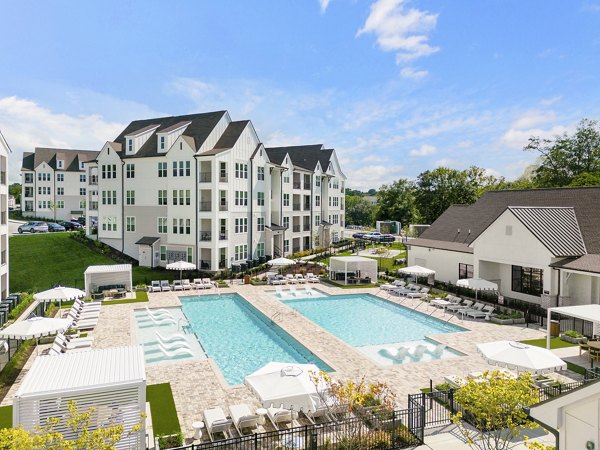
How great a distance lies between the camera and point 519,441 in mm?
11570

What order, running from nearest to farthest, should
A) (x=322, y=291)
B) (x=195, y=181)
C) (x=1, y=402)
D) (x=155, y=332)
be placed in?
(x=1, y=402)
(x=155, y=332)
(x=322, y=291)
(x=195, y=181)

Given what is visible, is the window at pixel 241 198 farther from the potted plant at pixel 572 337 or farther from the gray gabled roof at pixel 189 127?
the potted plant at pixel 572 337

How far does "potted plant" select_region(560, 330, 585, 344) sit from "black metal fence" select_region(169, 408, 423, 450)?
13191 mm

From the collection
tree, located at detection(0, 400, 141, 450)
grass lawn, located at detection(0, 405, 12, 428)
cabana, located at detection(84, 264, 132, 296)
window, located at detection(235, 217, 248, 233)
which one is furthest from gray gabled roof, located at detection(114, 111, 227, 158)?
tree, located at detection(0, 400, 141, 450)

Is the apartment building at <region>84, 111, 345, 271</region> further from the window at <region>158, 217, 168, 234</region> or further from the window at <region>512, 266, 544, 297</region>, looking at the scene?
the window at <region>512, 266, 544, 297</region>

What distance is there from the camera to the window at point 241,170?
41.8 metres

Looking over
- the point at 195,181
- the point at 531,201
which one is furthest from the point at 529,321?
the point at 195,181

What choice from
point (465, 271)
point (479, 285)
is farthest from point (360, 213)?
point (479, 285)

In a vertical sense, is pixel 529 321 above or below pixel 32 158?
below

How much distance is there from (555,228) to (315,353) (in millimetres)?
18935

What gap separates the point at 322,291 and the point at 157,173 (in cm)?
2069

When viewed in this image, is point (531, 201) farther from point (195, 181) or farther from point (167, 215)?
point (167, 215)

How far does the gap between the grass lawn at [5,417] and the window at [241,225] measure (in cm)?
2909

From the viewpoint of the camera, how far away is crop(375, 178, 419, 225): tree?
82.7 metres
